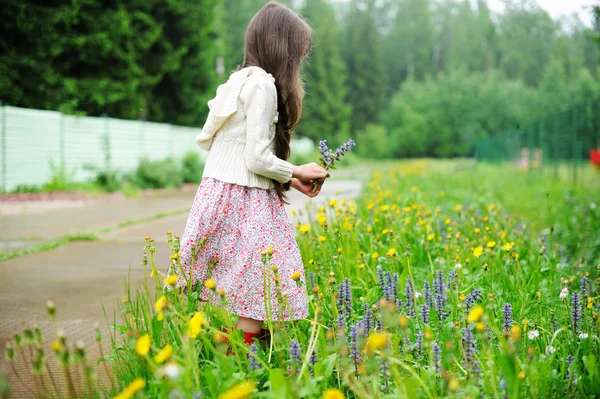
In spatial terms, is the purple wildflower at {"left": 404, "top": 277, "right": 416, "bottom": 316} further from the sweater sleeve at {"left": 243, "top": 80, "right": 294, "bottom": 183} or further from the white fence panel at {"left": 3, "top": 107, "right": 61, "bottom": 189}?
the white fence panel at {"left": 3, "top": 107, "right": 61, "bottom": 189}

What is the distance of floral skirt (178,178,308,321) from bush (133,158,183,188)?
12076 mm

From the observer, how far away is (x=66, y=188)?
12703mm

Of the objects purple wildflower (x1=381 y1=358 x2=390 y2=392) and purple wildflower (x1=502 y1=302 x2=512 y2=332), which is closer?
purple wildflower (x1=381 y1=358 x2=390 y2=392)

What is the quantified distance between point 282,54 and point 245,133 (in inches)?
15.0

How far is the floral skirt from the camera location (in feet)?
8.23

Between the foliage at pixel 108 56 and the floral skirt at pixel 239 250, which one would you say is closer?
the floral skirt at pixel 239 250

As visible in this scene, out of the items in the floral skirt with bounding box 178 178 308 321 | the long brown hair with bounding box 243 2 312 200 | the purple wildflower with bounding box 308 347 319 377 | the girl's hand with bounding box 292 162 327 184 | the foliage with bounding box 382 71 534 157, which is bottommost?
the purple wildflower with bounding box 308 347 319 377

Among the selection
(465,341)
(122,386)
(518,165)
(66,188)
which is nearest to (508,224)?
(465,341)

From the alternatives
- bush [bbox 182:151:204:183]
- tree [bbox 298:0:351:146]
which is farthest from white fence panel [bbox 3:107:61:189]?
tree [bbox 298:0:351:146]

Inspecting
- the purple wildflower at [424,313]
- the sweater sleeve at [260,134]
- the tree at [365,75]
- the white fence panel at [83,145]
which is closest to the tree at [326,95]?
the tree at [365,75]

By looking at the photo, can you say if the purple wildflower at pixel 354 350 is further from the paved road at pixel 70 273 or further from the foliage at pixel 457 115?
the foliage at pixel 457 115

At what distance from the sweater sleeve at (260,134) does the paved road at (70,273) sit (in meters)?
0.76

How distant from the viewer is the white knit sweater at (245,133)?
2.49 m

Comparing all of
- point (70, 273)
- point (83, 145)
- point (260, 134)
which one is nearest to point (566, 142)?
point (83, 145)
